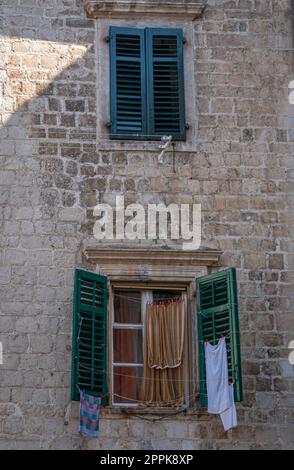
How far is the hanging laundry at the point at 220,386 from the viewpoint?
1505 cm

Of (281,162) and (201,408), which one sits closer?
(201,408)

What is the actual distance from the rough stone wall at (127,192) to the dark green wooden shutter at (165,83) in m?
0.25

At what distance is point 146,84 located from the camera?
16922mm

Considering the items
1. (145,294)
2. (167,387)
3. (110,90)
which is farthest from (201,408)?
(110,90)

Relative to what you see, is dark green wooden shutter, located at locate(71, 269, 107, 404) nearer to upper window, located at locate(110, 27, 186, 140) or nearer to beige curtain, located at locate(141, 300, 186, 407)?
beige curtain, located at locate(141, 300, 186, 407)

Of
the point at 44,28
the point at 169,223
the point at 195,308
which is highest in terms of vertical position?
the point at 44,28

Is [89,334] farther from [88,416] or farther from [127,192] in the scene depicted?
[127,192]

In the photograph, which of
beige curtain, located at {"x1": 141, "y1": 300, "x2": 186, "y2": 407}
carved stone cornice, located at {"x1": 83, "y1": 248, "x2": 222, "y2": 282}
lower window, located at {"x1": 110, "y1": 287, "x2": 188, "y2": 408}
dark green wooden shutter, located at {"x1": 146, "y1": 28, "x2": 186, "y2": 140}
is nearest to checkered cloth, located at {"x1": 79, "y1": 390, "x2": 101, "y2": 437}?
lower window, located at {"x1": 110, "y1": 287, "x2": 188, "y2": 408}

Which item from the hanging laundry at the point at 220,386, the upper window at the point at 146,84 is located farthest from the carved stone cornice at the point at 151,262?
the upper window at the point at 146,84

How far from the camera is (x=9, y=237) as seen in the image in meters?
16.0

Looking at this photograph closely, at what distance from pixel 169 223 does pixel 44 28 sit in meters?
2.85

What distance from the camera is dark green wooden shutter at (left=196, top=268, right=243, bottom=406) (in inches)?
598

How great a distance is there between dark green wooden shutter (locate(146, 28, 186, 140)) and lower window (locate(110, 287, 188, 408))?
6.64ft

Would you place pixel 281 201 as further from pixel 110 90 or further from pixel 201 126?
pixel 110 90
